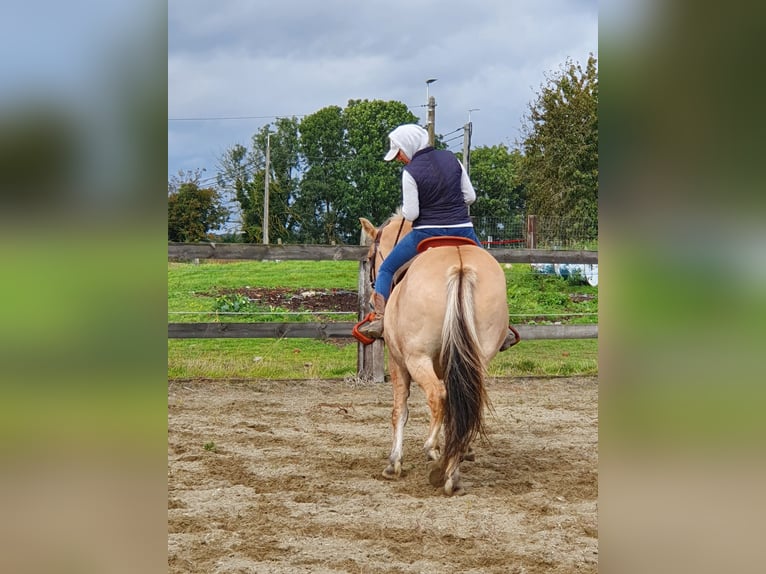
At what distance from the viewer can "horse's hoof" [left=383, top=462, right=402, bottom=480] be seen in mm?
4727

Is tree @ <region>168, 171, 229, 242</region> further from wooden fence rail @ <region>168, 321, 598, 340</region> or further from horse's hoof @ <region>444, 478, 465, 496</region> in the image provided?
horse's hoof @ <region>444, 478, 465, 496</region>

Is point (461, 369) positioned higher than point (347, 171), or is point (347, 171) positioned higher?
point (347, 171)

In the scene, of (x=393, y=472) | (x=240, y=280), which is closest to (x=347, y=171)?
(x=240, y=280)

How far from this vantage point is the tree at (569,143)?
2130cm

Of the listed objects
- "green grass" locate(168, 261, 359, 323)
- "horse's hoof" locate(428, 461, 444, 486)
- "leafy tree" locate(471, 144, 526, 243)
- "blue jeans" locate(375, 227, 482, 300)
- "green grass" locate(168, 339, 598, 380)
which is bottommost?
"green grass" locate(168, 339, 598, 380)

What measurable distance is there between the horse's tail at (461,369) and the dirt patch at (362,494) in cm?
42

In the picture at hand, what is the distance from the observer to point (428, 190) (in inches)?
189

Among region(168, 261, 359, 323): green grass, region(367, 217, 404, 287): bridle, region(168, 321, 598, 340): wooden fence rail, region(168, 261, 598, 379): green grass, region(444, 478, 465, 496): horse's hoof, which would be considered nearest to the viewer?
region(444, 478, 465, 496): horse's hoof

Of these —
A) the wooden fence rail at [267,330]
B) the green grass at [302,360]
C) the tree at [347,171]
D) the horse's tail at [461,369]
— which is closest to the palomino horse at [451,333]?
the horse's tail at [461,369]

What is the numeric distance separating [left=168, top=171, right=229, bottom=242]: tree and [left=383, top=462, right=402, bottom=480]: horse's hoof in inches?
1029

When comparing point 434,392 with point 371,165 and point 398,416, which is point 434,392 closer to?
point 398,416

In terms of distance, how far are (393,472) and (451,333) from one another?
113 centimetres

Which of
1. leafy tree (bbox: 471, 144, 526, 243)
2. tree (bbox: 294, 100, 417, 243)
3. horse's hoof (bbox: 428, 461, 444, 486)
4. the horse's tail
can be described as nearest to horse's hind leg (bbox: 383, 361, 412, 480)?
horse's hoof (bbox: 428, 461, 444, 486)
